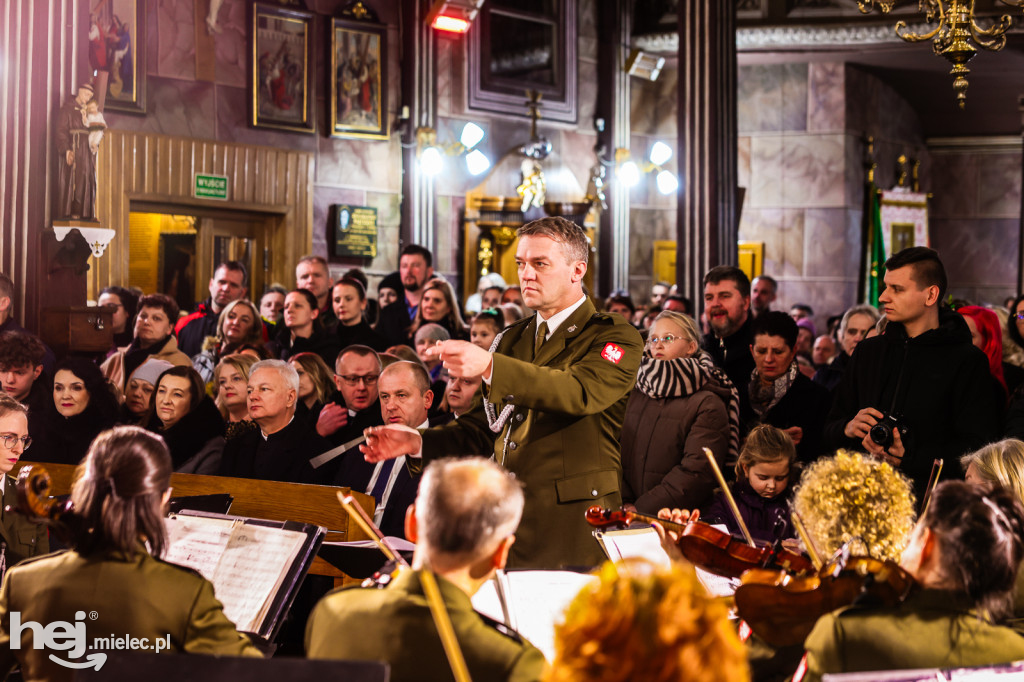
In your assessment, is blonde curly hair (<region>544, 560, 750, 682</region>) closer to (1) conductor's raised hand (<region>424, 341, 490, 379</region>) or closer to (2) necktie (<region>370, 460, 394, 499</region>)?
(1) conductor's raised hand (<region>424, 341, 490, 379</region>)

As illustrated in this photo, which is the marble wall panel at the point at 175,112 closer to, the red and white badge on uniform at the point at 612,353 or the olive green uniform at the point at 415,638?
the red and white badge on uniform at the point at 612,353

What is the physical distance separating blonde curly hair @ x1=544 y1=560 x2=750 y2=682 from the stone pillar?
7.02m

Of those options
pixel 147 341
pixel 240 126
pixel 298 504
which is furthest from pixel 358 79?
pixel 298 504

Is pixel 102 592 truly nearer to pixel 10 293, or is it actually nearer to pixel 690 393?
pixel 690 393

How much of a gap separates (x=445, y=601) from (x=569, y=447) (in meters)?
1.23

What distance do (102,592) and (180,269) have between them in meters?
8.83

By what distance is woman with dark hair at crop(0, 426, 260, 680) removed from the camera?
219cm

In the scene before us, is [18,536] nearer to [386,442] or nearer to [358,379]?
[386,442]

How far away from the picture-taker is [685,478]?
4.20 metres

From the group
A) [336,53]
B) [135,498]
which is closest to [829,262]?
[336,53]

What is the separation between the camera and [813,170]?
1330 cm

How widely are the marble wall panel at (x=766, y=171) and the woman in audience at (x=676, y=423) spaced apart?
30.9 feet

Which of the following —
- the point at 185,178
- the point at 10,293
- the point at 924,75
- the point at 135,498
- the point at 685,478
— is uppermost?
the point at 924,75

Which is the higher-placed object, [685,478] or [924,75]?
[924,75]
